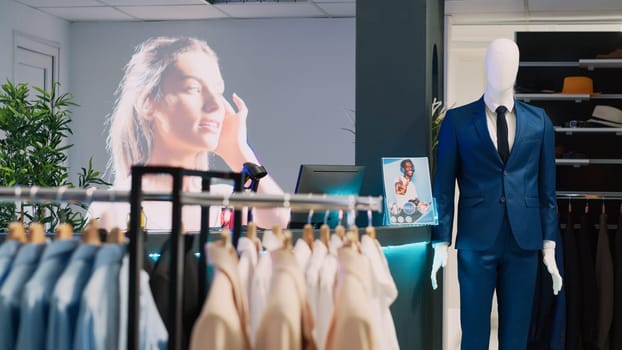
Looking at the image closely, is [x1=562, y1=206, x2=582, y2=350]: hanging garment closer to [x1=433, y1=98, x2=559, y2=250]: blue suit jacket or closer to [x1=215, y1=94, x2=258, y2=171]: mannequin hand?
[x1=433, y1=98, x2=559, y2=250]: blue suit jacket

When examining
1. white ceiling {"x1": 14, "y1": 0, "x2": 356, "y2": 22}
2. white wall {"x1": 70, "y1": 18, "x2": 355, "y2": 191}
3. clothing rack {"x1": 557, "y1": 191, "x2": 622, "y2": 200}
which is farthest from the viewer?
white wall {"x1": 70, "y1": 18, "x2": 355, "y2": 191}

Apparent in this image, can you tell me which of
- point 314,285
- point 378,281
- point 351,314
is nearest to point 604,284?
point 378,281

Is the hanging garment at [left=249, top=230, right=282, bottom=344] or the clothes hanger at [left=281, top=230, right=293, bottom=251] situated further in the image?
the clothes hanger at [left=281, top=230, right=293, bottom=251]

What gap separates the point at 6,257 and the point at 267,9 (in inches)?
237

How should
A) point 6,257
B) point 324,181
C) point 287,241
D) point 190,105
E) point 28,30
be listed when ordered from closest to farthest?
point 6,257 → point 287,241 → point 324,181 → point 28,30 → point 190,105

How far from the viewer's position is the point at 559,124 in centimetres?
629

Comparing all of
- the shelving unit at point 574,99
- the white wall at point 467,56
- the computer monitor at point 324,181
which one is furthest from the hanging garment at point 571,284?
the computer monitor at point 324,181

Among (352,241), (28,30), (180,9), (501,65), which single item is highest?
(180,9)

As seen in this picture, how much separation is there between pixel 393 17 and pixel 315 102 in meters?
3.47

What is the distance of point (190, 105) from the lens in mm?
8266

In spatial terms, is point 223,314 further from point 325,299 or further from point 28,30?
point 28,30

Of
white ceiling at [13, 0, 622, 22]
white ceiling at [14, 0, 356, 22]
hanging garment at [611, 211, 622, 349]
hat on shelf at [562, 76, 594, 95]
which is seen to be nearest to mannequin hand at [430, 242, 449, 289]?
hanging garment at [611, 211, 622, 349]

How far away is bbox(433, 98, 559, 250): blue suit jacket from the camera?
412 centimetres

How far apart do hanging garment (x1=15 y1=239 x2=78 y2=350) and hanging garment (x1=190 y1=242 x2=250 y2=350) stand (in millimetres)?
321
